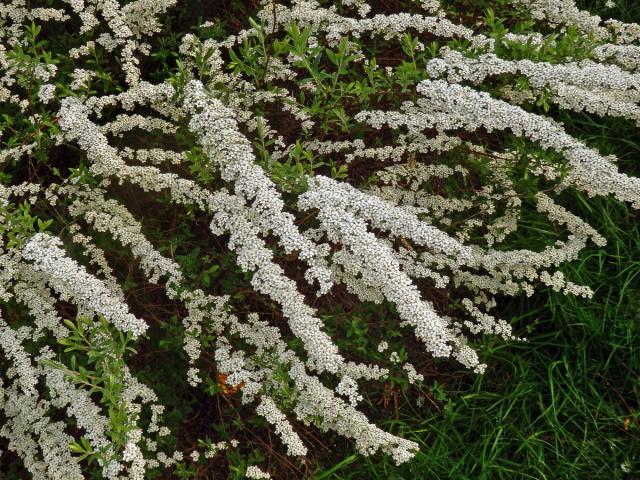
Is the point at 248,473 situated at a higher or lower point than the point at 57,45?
lower

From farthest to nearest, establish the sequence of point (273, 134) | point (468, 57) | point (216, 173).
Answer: point (273, 134)
point (216, 173)
point (468, 57)

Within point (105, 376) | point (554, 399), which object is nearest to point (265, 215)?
point (105, 376)

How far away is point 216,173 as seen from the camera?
397 centimetres

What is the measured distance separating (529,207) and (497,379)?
1.50 m

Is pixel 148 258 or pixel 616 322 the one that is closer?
pixel 148 258

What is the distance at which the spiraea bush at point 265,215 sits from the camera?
9.55 feet

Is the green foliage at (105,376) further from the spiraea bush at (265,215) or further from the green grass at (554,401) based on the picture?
the green grass at (554,401)

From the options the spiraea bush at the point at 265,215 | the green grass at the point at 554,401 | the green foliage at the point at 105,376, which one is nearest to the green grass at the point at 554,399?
the green grass at the point at 554,401

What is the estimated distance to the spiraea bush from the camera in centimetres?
291

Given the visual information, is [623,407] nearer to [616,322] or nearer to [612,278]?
[616,322]

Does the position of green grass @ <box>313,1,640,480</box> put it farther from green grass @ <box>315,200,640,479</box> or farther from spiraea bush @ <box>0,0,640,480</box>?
spiraea bush @ <box>0,0,640,480</box>

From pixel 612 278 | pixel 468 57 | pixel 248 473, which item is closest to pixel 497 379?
pixel 612 278

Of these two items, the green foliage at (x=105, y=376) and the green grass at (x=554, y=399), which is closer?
the green foliage at (x=105, y=376)

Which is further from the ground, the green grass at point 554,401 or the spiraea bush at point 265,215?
the spiraea bush at point 265,215
